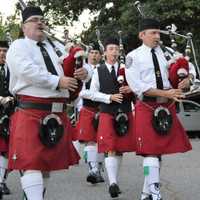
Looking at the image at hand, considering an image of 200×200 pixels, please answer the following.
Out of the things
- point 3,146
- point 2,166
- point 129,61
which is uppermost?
point 129,61

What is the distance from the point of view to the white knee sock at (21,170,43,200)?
528 cm

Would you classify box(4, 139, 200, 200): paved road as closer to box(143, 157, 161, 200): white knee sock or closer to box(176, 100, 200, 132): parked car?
box(143, 157, 161, 200): white knee sock

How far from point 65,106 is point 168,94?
3.74ft

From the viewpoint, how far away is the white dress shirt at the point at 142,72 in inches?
254

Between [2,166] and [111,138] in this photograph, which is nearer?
[2,166]

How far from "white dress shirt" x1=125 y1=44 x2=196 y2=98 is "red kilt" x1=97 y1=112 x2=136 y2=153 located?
3.95ft

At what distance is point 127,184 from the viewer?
27.9ft

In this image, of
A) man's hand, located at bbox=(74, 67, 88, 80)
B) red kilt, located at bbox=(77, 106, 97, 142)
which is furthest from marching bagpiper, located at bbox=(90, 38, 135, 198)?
man's hand, located at bbox=(74, 67, 88, 80)

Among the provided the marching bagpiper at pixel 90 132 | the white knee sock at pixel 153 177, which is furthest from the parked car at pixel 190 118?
the white knee sock at pixel 153 177

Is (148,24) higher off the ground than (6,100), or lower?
higher

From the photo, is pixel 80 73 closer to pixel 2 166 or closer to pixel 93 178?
pixel 2 166

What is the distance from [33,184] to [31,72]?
0.95 metres

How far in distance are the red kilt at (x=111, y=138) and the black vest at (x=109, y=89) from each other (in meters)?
0.08

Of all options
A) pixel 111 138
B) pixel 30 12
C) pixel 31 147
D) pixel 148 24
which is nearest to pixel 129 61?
pixel 148 24
